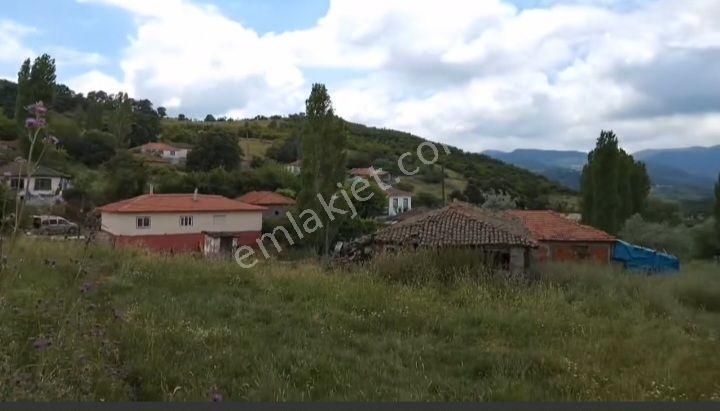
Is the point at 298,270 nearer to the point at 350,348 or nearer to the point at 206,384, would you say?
the point at 350,348

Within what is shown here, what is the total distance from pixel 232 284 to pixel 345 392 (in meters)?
5.12

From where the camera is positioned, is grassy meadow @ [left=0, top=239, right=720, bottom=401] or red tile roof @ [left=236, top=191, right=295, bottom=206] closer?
grassy meadow @ [left=0, top=239, right=720, bottom=401]

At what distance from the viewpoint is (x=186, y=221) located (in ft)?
127

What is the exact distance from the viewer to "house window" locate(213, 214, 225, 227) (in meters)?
39.8

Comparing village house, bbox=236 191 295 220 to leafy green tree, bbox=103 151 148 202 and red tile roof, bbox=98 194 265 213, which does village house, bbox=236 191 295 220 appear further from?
leafy green tree, bbox=103 151 148 202

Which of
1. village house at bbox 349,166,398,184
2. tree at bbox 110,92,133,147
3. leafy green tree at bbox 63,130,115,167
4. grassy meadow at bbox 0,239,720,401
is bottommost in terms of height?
grassy meadow at bbox 0,239,720,401

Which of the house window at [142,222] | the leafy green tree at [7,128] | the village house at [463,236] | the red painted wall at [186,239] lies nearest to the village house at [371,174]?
the red painted wall at [186,239]

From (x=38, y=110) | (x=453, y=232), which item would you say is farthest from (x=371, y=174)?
(x=38, y=110)

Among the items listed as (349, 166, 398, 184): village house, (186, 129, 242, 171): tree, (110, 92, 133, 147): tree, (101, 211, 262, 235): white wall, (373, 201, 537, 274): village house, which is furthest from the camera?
(110, 92, 133, 147): tree

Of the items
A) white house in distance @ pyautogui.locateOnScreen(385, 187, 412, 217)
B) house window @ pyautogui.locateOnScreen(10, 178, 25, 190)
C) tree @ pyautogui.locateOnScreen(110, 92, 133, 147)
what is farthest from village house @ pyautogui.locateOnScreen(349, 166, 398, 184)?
house window @ pyautogui.locateOnScreen(10, 178, 25, 190)

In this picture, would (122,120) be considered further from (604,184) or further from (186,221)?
(604,184)

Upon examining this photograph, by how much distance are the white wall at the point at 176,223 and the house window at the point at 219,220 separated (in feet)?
0.24

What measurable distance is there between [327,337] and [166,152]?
6351cm

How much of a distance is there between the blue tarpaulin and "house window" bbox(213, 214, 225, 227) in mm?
24061
